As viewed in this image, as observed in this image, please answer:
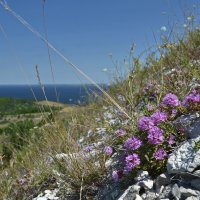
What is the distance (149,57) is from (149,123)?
3246 millimetres

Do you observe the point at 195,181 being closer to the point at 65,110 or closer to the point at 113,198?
the point at 113,198

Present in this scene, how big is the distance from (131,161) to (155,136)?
0.28 metres

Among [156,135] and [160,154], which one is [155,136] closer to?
[156,135]

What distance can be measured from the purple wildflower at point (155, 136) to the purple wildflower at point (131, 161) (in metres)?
0.18

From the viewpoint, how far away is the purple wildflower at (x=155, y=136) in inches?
120

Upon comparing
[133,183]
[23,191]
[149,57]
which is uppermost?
[149,57]

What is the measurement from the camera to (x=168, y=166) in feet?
9.48

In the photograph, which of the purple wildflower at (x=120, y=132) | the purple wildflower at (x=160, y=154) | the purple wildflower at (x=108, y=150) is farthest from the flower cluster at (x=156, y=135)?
the purple wildflower at (x=108, y=150)

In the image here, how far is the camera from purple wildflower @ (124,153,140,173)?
10.0 ft

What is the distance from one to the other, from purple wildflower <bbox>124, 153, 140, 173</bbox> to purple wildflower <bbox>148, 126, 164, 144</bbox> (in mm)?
175

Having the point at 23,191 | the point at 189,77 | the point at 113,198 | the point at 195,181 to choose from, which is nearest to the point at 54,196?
the point at 23,191

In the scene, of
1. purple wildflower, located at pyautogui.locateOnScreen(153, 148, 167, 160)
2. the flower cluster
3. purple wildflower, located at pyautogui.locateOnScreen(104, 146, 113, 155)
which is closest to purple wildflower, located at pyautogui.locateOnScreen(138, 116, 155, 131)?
the flower cluster

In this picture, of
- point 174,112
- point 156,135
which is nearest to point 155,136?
point 156,135

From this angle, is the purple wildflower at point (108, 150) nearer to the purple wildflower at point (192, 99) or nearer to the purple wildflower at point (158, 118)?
the purple wildflower at point (158, 118)
